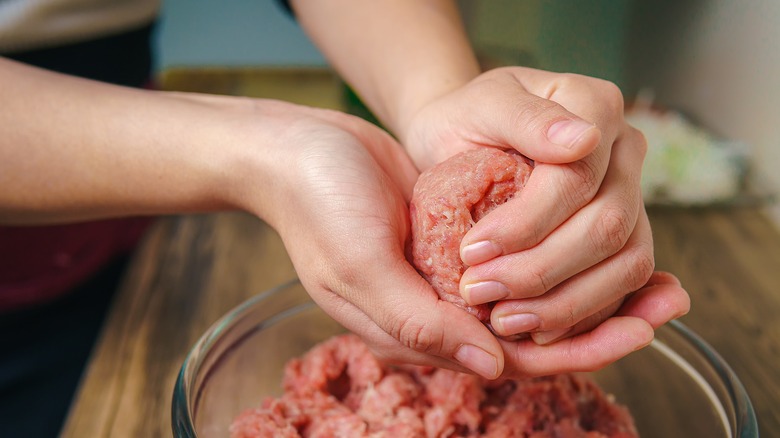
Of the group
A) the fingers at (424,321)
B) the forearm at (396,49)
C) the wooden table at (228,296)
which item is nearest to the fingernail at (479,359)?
the fingers at (424,321)

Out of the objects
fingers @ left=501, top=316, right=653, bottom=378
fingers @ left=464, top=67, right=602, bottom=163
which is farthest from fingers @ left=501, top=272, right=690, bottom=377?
fingers @ left=464, top=67, right=602, bottom=163

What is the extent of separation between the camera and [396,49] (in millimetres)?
1102

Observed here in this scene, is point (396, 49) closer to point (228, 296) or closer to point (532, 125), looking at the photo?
point (532, 125)

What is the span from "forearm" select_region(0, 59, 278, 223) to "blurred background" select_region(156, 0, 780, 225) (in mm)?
1242

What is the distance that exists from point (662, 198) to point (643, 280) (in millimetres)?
1219

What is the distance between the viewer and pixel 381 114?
119 centimetres

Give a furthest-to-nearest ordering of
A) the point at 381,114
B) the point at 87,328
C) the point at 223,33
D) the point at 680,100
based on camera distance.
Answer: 1. the point at 223,33
2. the point at 680,100
3. the point at 87,328
4. the point at 381,114

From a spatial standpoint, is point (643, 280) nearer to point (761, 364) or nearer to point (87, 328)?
point (761, 364)

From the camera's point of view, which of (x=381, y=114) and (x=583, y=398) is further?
(x=381, y=114)

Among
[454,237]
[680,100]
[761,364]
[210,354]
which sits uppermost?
[454,237]

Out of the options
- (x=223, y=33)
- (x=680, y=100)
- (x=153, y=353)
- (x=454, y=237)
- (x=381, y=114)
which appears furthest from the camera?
(x=223, y=33)

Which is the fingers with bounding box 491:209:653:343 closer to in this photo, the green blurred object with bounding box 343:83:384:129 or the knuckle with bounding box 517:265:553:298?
the knuckle with bounding box 517:265:553:298

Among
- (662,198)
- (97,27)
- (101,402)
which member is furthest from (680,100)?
(101,402)

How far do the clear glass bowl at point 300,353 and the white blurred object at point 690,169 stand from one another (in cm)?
92
